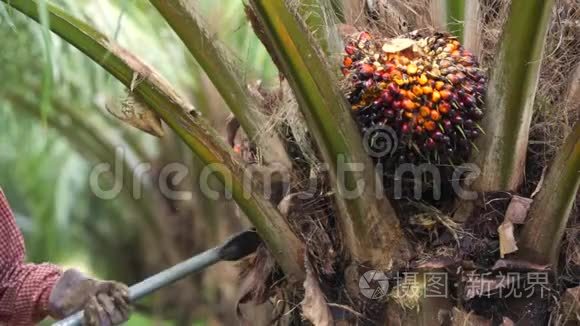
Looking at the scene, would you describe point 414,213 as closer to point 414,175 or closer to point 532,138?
point 414,175

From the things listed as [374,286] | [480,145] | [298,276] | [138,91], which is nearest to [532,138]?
[480,145]

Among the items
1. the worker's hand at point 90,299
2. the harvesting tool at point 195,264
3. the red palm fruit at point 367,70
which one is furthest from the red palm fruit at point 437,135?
the worker's hand at point 90,299

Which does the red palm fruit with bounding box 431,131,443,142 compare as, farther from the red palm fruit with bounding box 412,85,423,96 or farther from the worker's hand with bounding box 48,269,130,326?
the worker's hand with bounding box 48,269,130,326

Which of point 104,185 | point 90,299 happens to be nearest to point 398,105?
point 90,299

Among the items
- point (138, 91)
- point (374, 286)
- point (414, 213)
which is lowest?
point (374, 286)

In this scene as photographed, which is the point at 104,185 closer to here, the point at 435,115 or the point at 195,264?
the point at 195,264

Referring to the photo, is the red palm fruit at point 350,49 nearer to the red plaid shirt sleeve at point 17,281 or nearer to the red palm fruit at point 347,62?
the red palm fruit at point 347,62


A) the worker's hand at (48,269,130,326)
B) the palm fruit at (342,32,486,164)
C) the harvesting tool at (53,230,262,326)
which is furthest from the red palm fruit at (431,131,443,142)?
the worker's hand at (48,269,130,326)
